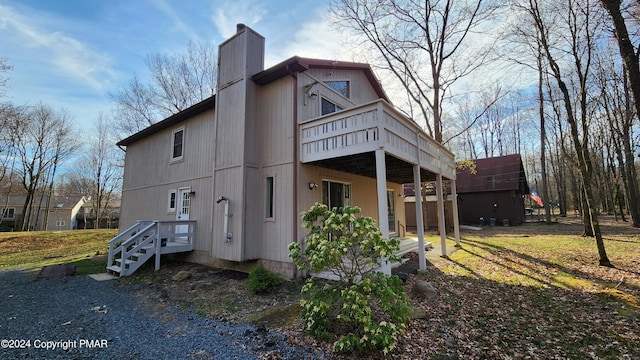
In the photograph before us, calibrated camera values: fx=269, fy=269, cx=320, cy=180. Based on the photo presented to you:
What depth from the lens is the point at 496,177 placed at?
21.7 metres

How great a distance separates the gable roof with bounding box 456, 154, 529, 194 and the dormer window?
17.3m

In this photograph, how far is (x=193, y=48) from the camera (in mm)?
19938

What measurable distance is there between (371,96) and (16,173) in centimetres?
3135

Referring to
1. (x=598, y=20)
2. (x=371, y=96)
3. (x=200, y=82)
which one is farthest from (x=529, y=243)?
(x=200, y=82)

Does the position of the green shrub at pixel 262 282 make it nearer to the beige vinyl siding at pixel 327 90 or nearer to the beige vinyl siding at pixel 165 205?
the beige vinyl siding at pixel 165 205

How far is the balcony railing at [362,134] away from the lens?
605 centimetres

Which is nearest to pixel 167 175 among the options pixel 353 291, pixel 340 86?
pixel 340 86

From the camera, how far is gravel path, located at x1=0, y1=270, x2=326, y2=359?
11.9 ft

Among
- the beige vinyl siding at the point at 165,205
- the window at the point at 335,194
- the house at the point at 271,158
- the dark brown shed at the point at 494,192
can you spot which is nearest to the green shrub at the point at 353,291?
the house at the point at 271,158

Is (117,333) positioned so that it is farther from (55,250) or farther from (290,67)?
(55,250)

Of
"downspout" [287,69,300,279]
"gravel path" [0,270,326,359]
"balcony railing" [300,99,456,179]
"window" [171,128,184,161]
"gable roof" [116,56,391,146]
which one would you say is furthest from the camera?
"window" [171,128,184,161]

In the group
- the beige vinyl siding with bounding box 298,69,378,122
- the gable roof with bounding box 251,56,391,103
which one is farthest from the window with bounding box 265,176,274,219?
the gable roof with bounding box 251,56,391,103

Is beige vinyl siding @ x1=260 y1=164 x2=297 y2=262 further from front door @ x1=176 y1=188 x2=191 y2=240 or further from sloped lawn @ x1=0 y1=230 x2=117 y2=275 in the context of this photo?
sloped lawn @ x1=0 y1=230 x2=117 y2=275

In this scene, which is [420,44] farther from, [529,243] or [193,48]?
[193,48]
